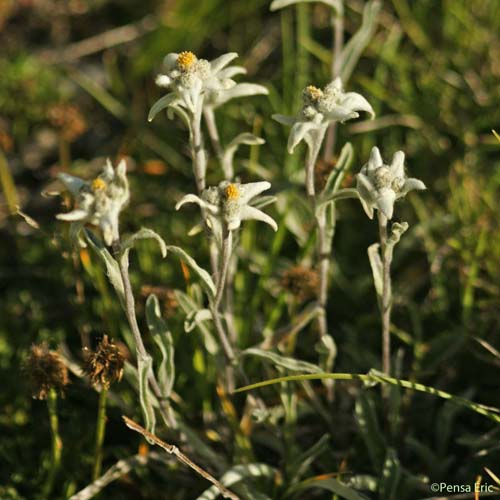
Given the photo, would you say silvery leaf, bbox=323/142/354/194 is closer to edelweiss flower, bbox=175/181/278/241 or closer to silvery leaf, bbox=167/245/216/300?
edelweiss flower, bbox=175/181/278/241

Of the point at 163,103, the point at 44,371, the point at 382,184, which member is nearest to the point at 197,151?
the point at 163,103

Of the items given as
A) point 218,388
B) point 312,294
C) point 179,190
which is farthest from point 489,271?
point 179,190

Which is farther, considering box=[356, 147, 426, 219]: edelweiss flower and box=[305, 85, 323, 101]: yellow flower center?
box=[305, 85, 323, 101]: yellow flower center

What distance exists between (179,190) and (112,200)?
6.67 ft

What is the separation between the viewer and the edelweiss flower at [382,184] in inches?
82.1

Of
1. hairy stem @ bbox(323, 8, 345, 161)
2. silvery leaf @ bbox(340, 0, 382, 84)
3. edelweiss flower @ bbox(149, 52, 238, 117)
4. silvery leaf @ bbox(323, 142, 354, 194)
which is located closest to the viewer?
edelweiss flower @ bbox(149, 52, 238, 117)

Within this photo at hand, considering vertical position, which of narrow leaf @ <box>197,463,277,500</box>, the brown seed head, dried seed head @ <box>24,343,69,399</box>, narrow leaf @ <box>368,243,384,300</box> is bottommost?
narrow leaf @ <box>197,463,277,500</box>

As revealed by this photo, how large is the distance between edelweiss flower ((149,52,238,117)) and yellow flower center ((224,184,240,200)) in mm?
318

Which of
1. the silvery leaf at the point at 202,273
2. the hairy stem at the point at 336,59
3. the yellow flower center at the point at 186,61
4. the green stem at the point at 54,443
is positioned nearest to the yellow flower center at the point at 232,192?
the silvery leaf at the point at 202,273

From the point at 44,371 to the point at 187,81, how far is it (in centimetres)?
116

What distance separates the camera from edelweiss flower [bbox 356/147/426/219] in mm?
2086

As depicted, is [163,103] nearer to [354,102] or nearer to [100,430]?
[354,102]

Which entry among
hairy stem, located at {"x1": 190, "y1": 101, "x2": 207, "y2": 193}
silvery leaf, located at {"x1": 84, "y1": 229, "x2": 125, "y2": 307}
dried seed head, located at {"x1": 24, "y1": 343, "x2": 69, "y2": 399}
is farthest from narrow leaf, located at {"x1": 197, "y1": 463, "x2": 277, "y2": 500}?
hairy stem, located at {"x1": 190, "y1": 101, "x2": 207, "y2": 193}

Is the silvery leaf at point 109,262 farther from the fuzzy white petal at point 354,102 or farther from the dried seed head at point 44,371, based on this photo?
the fuzzy white petal at point 354,102
